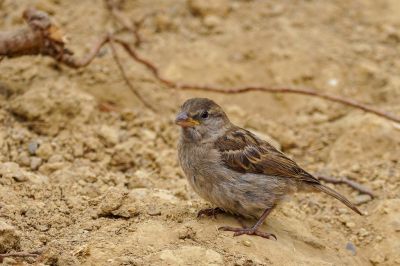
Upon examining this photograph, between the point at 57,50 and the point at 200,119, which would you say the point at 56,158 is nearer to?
the point at 57,50

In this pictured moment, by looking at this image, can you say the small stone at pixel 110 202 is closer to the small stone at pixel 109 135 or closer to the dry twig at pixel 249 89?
the small stone at pixel 109 135

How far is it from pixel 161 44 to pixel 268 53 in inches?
53.6

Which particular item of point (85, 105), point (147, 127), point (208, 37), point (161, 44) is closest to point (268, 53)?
point (208, 37)

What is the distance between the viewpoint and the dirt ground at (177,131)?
5023mm

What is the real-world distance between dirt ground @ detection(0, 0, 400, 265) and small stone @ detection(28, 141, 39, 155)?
0.6 inches

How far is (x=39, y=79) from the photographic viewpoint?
24.1ft

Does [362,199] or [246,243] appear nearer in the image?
[246,243]

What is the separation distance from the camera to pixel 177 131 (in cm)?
732

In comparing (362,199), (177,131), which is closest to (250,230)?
(362,199)

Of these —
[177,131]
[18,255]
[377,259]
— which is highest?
[18,255]

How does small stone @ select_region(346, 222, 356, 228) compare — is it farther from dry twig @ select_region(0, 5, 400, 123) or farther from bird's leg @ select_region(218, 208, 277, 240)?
dry twig @ select_region(0, 5, 400, 123)

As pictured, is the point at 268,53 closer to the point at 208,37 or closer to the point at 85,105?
the point at 208,37

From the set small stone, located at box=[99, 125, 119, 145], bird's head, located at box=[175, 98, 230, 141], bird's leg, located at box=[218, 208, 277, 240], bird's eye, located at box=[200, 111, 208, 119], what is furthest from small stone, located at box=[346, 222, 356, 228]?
small stone, located at box=[99, 125, 119, 145]

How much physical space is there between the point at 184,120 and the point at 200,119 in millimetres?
198
